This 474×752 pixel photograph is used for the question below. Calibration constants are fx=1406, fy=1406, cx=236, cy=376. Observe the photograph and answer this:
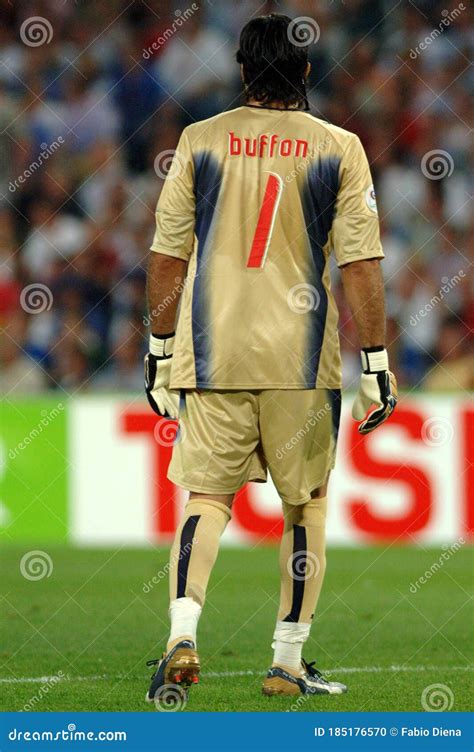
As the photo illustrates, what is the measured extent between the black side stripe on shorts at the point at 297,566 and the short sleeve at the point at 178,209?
103cm

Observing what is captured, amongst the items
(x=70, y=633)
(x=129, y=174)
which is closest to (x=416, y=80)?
(x=129, y=174)

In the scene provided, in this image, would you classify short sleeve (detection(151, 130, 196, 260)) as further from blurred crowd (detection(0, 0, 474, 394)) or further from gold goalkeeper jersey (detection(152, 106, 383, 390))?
blurred crowd (detection(0, 0, 474, 394))

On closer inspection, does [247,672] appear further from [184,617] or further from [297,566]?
[184,617]

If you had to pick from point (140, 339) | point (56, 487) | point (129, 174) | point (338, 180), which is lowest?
point (56, 487)

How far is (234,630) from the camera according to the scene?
6.40 meters

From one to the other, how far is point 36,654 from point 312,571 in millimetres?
1524

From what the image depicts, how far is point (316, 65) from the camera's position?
40.9ft

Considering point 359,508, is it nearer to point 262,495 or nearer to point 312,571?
point 262,495

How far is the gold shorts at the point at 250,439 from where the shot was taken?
457cm

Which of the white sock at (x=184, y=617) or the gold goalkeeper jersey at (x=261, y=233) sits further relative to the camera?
the gold goalkeeper jersey at (x=261, y=233)

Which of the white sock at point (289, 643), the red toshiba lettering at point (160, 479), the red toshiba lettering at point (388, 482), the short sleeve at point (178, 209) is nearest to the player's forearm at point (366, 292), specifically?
the short sleeve at point (178, 209)

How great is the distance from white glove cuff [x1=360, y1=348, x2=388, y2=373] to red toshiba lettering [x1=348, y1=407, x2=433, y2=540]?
182 inches

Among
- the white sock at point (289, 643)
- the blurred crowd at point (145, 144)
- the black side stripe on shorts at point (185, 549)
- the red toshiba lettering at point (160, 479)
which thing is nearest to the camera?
the black side stripe on shorts at point (185, 549)

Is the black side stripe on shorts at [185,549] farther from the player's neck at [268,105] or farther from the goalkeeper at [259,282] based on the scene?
the player's neck at [268,105]
